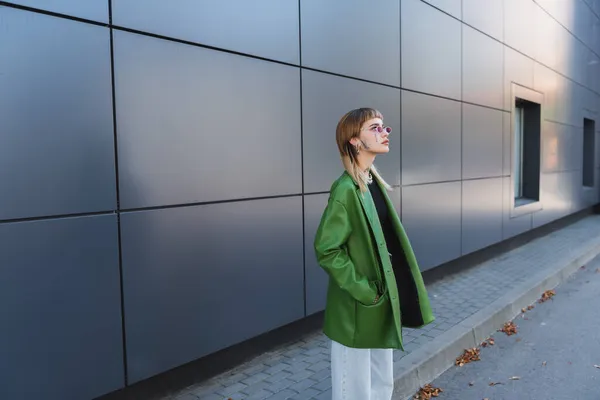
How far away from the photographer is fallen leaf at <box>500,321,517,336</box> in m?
5.25

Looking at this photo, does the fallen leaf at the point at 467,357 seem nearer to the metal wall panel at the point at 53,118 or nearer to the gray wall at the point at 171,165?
the gray wall at the point at 171,165

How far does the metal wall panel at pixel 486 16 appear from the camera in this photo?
25.5 feet

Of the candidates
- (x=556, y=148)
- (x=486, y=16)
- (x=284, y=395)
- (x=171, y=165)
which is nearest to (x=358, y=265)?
(x=284, y=395)

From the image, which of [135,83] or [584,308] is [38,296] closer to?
[135,83]

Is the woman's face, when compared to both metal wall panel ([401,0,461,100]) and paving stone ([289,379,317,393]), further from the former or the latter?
metal wall panel ([401,0,461,100])

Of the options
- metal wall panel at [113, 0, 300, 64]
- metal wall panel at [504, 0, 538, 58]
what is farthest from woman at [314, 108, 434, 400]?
metal wall panel at [504, 0, 538, 58]

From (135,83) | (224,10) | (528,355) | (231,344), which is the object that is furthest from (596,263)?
(135,83)

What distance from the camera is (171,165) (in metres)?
3.55

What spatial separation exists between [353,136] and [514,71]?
26.3 ft

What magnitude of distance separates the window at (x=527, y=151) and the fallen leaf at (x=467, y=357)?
7104mm

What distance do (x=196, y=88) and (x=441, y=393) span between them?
3020 mm

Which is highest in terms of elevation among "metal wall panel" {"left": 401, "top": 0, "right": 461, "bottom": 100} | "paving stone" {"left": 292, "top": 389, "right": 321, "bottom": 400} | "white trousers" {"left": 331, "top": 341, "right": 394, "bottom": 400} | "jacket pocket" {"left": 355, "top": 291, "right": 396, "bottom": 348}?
"metal wall panel" {"left": 401, "top": 0, "right": 461, "bottom": 100}

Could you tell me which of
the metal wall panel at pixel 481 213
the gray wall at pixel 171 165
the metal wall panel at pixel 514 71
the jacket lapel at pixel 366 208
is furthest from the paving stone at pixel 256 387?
the metal wall panel at pixel 514 71

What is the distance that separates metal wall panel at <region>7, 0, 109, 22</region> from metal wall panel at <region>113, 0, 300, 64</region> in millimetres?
90
